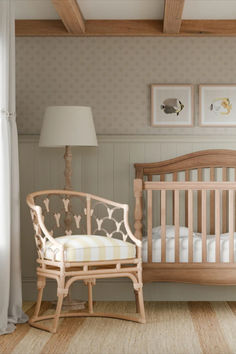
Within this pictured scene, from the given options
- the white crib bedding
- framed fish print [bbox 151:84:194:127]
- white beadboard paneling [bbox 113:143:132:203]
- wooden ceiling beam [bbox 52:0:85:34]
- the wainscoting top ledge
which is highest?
wooden ceiling beam [bbox 52:0:85:34]

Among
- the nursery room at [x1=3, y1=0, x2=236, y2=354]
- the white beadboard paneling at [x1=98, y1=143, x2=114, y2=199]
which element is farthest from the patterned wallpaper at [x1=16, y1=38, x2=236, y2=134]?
the white beadboard paneling at [x1=98, y1=143, x2=114, y2=199]

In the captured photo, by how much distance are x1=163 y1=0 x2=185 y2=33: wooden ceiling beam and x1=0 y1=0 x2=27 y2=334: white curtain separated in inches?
40.0

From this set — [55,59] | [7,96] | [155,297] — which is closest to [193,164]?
[155,297]

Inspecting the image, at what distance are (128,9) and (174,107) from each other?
821mm

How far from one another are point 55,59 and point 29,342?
7.54 ft

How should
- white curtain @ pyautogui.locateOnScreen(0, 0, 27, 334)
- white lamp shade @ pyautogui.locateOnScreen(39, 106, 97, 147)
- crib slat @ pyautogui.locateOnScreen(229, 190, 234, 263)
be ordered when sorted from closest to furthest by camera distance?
white curtain @ pyautogui.locateOnScreen(0, 0, 27, 334) → crib slat @ pyautogui.locateOnScreen(229, 190, 234, 263) → white lamp shade @ pyautogui.locateOnScreen(39, 106, 97, 147)

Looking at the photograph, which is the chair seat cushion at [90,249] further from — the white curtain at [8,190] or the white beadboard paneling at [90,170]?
the white beadboard paneling at [90,170]

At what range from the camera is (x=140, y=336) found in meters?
2.93

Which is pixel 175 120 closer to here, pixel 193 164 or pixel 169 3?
pixel 193 164

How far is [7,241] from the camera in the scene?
306 centimetres

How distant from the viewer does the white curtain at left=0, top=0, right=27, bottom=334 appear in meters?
3.04

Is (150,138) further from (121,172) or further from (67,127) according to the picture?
(67,127)

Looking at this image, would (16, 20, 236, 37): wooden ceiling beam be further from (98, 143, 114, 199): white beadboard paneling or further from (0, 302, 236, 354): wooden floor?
(0, 302, 236, 354): wooden floor

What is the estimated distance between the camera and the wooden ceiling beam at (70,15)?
349 centimetres
